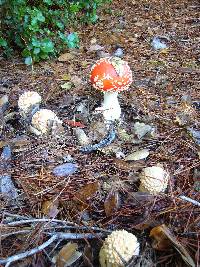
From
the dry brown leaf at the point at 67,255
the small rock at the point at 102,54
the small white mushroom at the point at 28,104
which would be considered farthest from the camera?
the small rock at the point at 102,54

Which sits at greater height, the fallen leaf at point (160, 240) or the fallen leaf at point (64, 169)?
the fallen leaf at point (160, 240)

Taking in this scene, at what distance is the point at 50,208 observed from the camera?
7.20 feet

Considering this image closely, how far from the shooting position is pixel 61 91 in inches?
130

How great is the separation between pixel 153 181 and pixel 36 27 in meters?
1.97

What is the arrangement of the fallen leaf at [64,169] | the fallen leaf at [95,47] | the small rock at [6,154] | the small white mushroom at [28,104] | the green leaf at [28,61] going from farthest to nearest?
the fallen leaf at [95,47] → the green leaf at [28,61] → the small white mushroom at [28,104] → the small rock at [6,154] → the fallen leaf at [64,169]

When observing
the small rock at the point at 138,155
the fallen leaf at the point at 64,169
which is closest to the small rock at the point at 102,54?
the small rock at the point at 138,155

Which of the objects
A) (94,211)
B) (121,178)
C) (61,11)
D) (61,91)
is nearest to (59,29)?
(61,11)

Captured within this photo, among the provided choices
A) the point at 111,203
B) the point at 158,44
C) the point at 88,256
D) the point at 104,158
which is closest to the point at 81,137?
the point at 104,158

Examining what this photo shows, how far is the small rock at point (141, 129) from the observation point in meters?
2.77

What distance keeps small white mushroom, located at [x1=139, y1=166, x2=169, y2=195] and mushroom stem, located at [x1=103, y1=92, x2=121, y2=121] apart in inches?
31.3

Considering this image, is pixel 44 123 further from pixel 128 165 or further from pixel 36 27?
pixel 36 27

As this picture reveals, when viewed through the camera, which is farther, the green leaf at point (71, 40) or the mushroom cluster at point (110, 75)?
the green leaf at point (71, 40)

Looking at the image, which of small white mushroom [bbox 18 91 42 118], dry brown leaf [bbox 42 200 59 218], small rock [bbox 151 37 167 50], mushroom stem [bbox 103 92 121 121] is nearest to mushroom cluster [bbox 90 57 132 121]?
mushroom stem [bbox 103 92 121 121]

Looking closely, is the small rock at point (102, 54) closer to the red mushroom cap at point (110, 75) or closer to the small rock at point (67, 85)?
the small rock at point (67, 85)
